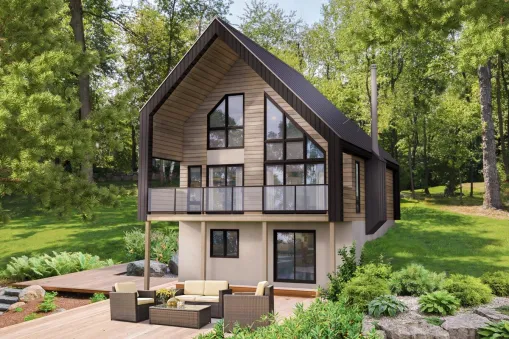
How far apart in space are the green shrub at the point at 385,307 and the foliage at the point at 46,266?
13.4m

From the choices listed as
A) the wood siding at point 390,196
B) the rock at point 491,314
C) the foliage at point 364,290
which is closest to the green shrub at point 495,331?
the rock at point 491,314

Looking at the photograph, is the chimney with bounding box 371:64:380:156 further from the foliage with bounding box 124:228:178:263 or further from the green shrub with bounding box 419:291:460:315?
the green shrub with bounding box 419:291:460:315

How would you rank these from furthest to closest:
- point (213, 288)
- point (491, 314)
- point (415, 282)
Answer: point (213, 288) < point (415, 282) < point (491, 314)

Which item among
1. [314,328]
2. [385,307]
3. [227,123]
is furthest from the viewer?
[227,123]

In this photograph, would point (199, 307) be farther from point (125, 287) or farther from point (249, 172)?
point (249, 172)

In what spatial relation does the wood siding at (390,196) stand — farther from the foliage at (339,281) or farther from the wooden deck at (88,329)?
the wooden deck at (88,329)

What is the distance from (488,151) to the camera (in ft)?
96.6

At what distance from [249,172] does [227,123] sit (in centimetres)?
201

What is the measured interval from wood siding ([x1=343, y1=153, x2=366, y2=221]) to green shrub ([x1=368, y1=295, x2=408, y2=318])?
6309mm

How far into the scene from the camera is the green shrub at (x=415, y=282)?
1124 cm

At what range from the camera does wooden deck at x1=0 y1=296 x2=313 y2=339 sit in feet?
35.2

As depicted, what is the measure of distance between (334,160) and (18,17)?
29.7 ft

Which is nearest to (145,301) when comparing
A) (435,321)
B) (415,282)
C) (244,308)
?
(244,308)

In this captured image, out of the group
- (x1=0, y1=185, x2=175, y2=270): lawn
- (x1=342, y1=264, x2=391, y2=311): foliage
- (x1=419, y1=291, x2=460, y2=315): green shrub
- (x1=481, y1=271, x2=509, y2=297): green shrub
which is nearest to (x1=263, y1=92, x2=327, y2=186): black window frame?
(x1=342, y1=264, x2=391, y2=311): foliage
